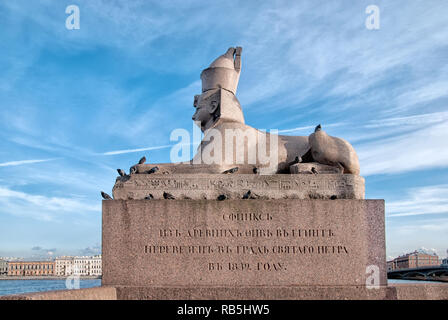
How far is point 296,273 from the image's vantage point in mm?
8188

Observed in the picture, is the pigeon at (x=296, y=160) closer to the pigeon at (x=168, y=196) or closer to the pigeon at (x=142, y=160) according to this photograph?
the pigeon at (x=168, y=196)

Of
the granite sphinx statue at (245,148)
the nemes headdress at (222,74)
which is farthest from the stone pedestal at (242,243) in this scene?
the nemes headdress at (222,74)

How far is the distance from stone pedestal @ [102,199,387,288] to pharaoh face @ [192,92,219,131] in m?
2.76

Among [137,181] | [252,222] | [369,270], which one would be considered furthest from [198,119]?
[369,270]

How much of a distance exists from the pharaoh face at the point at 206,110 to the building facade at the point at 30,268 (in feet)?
356

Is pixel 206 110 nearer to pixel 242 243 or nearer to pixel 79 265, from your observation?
pixel 242 243

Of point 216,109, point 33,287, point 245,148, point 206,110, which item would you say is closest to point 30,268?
point 33,287

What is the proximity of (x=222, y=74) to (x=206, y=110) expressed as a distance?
90 centimetres

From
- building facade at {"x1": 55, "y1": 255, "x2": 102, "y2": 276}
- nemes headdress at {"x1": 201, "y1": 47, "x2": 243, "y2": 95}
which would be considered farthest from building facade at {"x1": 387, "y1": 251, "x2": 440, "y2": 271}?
nemes headdress at {"x1": 201, "y1": 47, "x2": 243, "y2": 95}

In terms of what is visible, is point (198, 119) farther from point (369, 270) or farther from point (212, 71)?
point (369, 270)

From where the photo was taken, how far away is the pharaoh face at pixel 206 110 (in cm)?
1055
